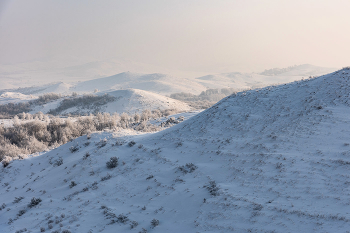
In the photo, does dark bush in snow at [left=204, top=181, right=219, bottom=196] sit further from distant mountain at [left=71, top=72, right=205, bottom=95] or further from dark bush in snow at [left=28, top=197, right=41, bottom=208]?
distant mountain at [left=71, top=72, right=205, bottom=95]

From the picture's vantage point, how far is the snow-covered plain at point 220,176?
4234mm

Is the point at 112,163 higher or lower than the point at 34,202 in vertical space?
higher

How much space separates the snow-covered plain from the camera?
4.23 m

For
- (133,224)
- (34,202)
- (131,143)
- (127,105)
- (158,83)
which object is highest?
(158,83)

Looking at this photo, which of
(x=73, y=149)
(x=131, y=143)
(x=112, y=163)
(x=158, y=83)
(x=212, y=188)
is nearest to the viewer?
(x=212, y=188)

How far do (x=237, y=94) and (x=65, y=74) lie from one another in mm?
197136

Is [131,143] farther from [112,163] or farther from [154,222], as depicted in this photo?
[154,222]

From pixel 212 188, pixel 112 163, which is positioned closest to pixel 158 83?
pixel 112 163

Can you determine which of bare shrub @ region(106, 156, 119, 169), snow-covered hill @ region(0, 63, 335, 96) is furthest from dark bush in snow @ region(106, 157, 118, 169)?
snow-covered hill @ region(0, 63, 335, 96)

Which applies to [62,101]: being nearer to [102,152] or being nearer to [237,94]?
[102,152]

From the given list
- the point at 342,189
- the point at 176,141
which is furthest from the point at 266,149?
the point at 176,141

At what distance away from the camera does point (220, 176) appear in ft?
18.4

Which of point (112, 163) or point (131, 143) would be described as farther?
point (131, 143)

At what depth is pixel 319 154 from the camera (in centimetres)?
526
